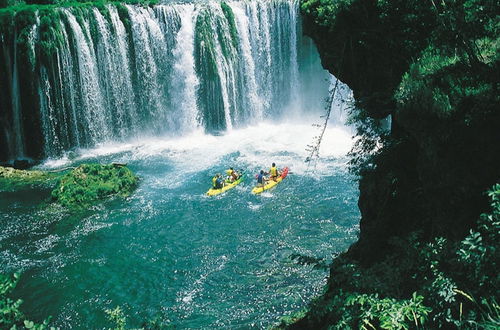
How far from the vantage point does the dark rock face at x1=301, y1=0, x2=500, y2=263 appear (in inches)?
229

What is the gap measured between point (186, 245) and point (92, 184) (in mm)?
5759

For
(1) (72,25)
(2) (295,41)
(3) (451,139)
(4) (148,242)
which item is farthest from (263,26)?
(3) (451,139)

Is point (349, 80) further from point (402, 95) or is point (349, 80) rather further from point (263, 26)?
point (263, 26)

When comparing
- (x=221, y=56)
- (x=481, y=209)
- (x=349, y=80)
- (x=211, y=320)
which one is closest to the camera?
(x=481, y=209)

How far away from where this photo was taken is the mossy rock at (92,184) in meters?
17.1

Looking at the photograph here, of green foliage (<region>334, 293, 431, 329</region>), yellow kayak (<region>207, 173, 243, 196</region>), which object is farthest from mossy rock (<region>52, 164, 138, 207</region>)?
green foliage (<region>334, 293, 431, 329</region>)

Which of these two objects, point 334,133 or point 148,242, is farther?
point 334,133

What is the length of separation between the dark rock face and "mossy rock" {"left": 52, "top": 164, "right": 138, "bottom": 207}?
10092 mm

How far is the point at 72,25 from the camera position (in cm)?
2173

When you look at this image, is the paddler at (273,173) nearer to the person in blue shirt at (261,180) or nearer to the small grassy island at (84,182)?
the person in blue shirt at (261,180)

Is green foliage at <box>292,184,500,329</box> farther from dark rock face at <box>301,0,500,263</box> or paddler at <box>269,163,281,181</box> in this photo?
paddler at <box>269,163,281,181</box>

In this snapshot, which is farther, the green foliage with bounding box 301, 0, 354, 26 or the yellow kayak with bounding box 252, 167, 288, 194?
the yellow kayak with bounding box 252, 167, 288, 194

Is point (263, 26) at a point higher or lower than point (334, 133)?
higher

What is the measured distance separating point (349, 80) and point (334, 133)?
47.4 ft
